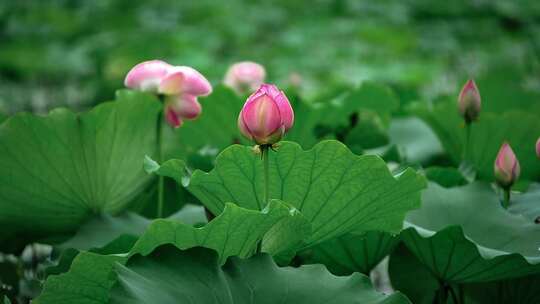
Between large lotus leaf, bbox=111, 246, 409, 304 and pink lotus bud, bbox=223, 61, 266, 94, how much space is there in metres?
0.73

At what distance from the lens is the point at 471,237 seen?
102 centimetres

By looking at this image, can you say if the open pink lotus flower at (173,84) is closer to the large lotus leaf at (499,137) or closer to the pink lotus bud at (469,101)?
the pink lotus bud at (469,101)

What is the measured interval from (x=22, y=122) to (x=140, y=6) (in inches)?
175

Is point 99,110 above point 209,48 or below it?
above

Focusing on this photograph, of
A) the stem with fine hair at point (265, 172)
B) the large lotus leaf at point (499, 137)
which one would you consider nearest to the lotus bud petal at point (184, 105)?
the stem with fine hair at point (265, 172)

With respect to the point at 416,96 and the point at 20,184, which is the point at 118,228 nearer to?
the point at 20,184

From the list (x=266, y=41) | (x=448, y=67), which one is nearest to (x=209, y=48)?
(x=266, y=41)

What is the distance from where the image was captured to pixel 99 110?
111 centimetres

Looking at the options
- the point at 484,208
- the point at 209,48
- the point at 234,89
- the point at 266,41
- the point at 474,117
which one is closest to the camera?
the point at 484,208

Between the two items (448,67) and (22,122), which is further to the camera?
(448,67)

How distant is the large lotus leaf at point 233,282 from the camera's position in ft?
2.60

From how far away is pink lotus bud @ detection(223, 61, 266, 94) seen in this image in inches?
59.9

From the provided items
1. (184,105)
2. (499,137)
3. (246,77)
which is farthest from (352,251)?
(246,77)

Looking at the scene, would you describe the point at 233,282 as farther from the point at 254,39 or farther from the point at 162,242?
the point at 254,39
